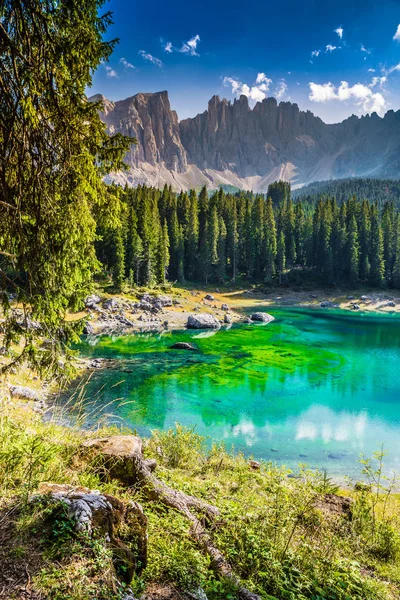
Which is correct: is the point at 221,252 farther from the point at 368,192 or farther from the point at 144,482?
the point at 368,192

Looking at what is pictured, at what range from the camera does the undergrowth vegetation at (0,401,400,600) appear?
2908 mm

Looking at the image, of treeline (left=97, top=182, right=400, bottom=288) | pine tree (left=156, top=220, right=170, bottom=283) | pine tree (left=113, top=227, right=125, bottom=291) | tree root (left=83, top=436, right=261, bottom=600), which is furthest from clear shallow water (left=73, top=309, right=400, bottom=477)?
treeline (left=97, top=182, right=400, bottom=288)

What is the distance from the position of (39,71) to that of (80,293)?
11.1ft

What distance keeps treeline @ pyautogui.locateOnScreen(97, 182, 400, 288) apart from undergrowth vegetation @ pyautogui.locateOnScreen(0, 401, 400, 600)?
59556mm

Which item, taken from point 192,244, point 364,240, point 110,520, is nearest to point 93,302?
point 192,244

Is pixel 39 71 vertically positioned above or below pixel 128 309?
above

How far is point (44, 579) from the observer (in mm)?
2674

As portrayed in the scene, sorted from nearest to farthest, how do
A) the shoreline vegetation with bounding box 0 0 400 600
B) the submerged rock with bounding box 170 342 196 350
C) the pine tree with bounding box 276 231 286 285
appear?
1. the shoreline vegetation with bounding box 0 0 400 600
2. the submerged rock with bounding box 170 342 196 350
3. the pine tree with bounding box 276 231 286 285

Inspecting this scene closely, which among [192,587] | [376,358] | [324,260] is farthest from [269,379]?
[324,260]

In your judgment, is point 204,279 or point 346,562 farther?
point 204,279

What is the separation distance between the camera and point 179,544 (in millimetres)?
4074

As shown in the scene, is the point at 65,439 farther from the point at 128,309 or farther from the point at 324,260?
the point at 324,260

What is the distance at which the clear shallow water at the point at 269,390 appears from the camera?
659 inches

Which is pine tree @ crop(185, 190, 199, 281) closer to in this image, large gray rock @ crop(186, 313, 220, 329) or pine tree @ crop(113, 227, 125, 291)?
pine tree @ crop(113, 227, 125, 291)
